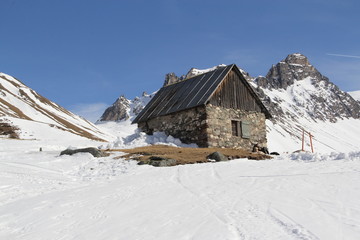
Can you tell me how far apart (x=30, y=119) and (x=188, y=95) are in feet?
162

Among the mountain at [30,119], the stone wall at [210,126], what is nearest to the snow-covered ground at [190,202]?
the stone wall at [210,126]

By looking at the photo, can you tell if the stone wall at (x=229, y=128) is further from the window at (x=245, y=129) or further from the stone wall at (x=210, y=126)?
the window at (x=245, y=129)

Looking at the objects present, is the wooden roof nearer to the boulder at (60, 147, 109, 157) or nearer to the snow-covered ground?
the boulder at (60, 147, 109, 157)

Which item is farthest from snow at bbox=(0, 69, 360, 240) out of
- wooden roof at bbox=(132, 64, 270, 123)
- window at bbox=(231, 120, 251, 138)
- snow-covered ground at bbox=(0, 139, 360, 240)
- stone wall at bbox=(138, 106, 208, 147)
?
wooden roof at bbox=(132, 64, 270, 123)

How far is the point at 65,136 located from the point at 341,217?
150 feet

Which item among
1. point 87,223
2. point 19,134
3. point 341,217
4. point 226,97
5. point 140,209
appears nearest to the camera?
point 341,217

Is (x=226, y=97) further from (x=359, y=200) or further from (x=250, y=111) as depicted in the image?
(x=359, y=200)

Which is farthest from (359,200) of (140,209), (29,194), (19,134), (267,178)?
(19,134)

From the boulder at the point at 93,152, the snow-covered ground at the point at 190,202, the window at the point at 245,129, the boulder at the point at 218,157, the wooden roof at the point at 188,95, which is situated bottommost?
the snow-covered ground at the point at 190,202

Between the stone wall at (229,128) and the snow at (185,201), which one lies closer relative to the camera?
the snow at (185,201)

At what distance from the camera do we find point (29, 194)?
10.1 meters

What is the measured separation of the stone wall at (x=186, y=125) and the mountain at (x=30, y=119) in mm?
25404

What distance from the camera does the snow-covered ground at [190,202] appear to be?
5652 mm

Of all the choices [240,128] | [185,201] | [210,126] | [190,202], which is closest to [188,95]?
[210,126]
